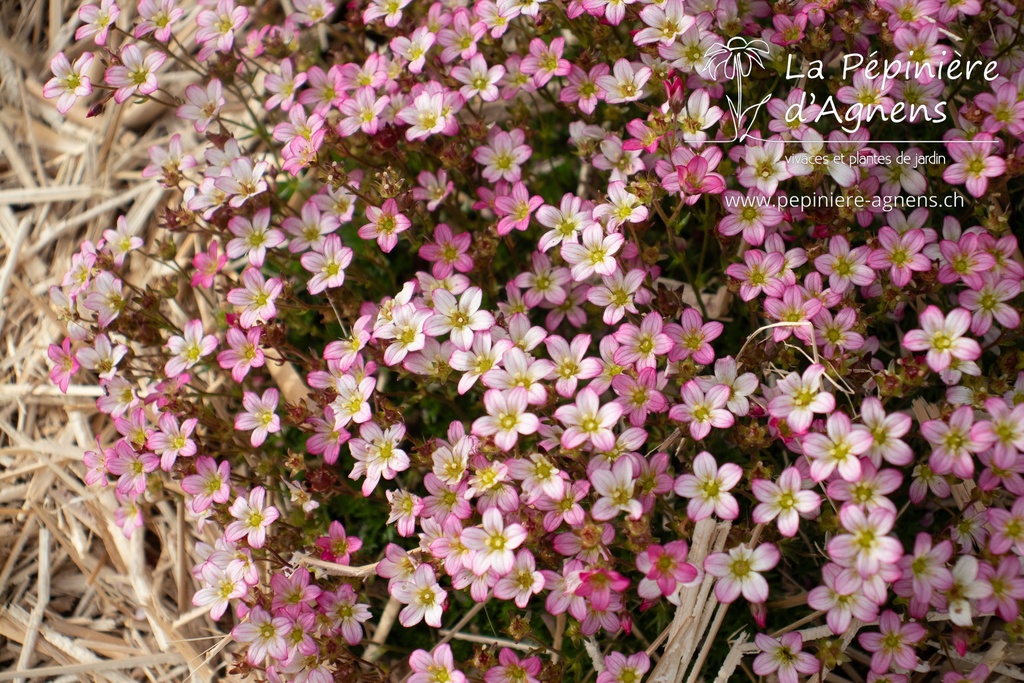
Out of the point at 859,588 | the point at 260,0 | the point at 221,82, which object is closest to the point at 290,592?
the point at 859,588

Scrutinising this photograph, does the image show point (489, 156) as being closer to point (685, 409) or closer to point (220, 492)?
point (685, 409)

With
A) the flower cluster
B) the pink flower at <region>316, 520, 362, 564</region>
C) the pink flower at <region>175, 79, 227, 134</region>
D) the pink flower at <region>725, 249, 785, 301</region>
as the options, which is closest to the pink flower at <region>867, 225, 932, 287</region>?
the flower cluster

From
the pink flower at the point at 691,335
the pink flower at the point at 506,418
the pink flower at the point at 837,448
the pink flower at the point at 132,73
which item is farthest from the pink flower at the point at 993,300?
the pink flower at the point at 132,73

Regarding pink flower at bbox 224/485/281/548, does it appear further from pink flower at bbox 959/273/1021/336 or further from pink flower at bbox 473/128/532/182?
pink flower at bbox 959/273/1021/336

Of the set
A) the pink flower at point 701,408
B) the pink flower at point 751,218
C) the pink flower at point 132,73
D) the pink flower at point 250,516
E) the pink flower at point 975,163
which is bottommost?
the pink flower at point 250,516

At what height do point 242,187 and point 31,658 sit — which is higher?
point 242,187

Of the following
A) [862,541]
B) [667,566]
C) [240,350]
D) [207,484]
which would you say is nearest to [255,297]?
[240,350]

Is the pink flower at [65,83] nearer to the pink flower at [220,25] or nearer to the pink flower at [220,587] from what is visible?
the pink flower at [220,25]
